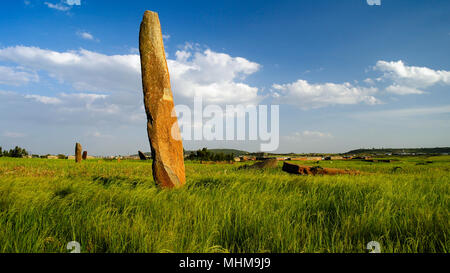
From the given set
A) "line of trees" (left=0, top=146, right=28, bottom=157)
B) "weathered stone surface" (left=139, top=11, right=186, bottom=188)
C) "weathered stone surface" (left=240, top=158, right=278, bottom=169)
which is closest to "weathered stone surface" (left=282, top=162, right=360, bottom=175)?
"weathered stone surface" (left=240, top=158, right=278, bottom=169)

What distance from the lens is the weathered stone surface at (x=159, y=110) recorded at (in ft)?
20.5

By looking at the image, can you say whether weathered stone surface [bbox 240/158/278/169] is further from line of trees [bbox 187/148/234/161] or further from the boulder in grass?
line of trees [bbox 187/148/234/161]

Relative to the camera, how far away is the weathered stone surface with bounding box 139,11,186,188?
20.5 feet

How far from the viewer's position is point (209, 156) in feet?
122

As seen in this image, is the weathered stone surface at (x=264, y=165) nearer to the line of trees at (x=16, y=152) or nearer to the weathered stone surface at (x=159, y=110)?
the weathered stone surface at (x=159, y=110)

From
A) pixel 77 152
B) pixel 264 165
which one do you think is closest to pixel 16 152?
pixel 77 152

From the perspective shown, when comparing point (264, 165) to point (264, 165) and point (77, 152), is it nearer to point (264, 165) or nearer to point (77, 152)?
point (264, 165)

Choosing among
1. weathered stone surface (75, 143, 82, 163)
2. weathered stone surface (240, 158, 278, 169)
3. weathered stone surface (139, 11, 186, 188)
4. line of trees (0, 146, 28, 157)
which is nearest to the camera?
weathered stone surface (139, 11, 186, 188)

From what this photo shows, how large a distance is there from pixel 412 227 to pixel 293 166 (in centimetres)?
877

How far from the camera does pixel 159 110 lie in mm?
6270

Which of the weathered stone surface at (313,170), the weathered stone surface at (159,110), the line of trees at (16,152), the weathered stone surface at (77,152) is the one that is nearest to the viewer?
the weathered stone surface at (159,110)

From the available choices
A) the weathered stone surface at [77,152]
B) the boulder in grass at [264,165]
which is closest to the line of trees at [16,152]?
the weathered stone surface at [77,152]

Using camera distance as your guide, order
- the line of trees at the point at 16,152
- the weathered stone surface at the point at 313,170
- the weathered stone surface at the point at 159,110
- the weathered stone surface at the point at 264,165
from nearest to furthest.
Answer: the weathered stone surface at the point at 159,110, the weathered stone surface at the point at 313,170, the weathered stone surface at the point at 264,165, the line of trees at the point at 16,152
